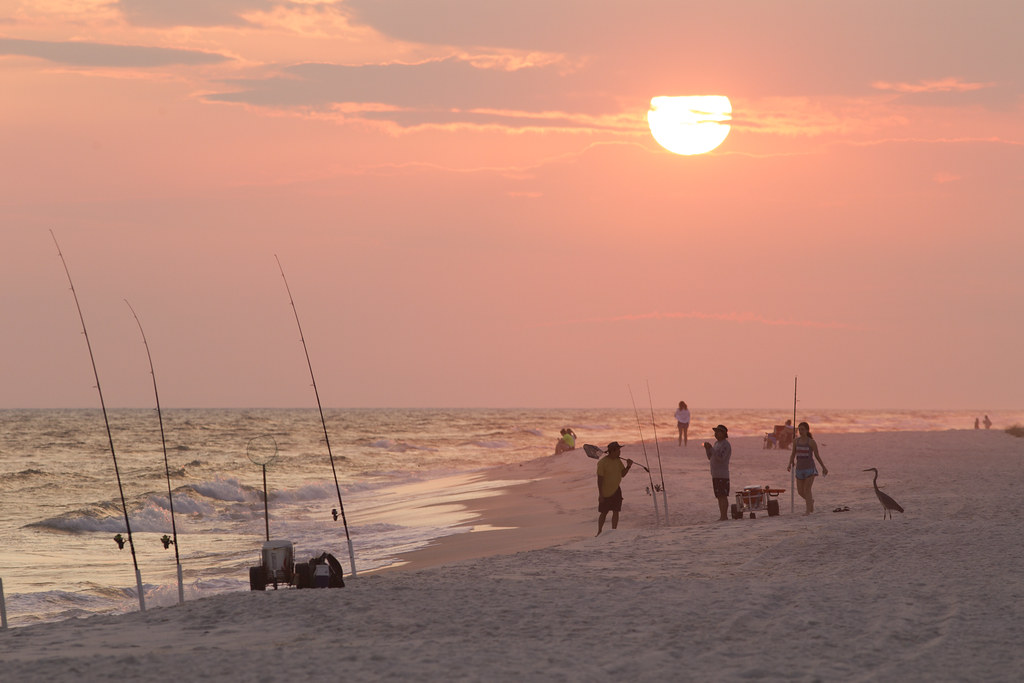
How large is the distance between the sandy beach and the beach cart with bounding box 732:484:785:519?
67 cm

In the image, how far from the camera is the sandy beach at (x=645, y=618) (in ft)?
23.1

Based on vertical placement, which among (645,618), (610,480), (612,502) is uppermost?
(610,480)

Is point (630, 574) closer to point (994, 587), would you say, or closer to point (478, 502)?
point (994, 587)

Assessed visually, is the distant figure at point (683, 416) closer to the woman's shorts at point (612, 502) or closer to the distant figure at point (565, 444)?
the distant figure at point (565, 444)

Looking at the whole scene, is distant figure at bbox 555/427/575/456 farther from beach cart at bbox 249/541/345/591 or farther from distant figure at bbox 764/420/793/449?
beach cart at bbox 249/541/345/591

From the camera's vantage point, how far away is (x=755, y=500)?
15305 mm

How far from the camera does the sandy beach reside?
7047mm

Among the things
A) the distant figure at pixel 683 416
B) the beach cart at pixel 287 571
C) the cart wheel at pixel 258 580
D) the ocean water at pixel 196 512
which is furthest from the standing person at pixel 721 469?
the distant figure at pixel 683 416

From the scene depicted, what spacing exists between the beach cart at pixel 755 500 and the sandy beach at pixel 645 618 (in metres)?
0.67

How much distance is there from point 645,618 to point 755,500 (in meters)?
7.33

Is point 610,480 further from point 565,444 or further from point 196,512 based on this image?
point 565,444

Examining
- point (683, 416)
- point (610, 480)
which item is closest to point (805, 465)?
point (610, 480)

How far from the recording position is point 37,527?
23.9 meters

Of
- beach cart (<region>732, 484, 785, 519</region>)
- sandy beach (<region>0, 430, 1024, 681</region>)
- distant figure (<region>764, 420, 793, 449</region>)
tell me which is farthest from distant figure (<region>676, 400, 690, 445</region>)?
sandy beach (<region>0, 430, 1024, 681</region>)
